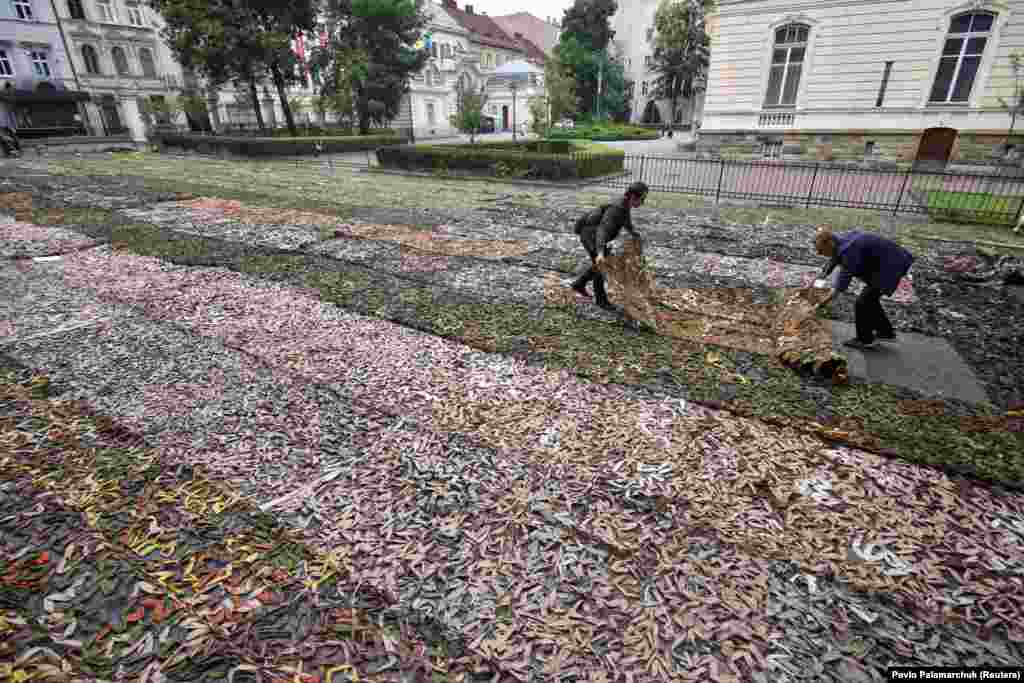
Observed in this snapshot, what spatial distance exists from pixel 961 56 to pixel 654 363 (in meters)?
30.5

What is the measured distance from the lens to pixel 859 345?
21.4 feet

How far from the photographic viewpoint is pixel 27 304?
734 centimetres

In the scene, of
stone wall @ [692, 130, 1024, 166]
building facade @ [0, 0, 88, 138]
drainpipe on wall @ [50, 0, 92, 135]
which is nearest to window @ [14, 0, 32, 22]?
building facade @ [0, 0, 88, 138]

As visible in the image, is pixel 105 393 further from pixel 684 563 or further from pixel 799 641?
pixel 799 641

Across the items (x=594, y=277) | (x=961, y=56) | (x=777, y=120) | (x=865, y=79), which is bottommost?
(x=594, y=277)

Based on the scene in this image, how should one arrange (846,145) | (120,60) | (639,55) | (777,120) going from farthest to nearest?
(639,55) < (120,60) < (777,120) < (846,145)

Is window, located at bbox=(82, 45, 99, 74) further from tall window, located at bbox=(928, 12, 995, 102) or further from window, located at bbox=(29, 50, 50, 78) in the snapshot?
tall window, located at bbox=(928, 12, 995, 102)

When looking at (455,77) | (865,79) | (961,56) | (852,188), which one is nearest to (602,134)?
(455,77)

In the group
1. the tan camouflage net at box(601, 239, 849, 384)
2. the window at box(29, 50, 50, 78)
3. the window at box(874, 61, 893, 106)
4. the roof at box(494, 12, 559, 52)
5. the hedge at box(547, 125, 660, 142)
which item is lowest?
the tan camouflage net at box(601, 239, 849, 384)

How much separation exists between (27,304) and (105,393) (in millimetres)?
3828

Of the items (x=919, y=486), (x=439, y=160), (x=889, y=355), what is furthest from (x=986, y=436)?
(x=439, y=160)

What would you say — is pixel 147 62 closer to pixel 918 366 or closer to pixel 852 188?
pixel 852 188

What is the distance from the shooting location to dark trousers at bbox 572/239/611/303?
23.2 ft

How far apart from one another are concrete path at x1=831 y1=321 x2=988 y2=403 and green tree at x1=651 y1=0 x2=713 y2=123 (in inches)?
2555
